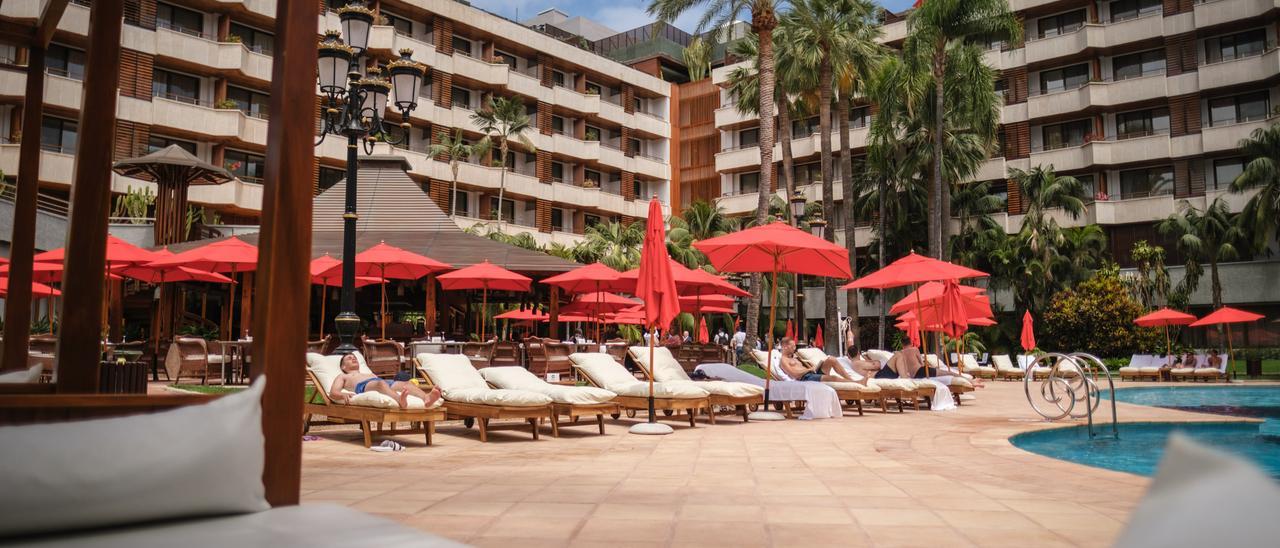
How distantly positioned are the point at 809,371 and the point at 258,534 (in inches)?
454

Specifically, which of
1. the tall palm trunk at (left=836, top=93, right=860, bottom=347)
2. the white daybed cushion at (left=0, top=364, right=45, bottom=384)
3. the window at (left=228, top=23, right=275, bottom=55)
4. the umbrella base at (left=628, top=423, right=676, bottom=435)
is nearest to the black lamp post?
the umbrella base at (left=628, top=423, right=676, bottom=435)

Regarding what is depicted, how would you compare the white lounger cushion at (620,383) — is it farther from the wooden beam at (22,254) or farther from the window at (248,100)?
the window at (248,100)

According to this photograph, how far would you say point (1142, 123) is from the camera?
117 feet

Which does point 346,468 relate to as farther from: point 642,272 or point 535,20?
point 535,20

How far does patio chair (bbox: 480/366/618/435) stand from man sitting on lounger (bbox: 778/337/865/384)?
12.9ft

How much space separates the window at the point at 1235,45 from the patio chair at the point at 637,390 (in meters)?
33.3

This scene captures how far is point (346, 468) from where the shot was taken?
645 cm

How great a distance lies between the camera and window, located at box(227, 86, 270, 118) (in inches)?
1243

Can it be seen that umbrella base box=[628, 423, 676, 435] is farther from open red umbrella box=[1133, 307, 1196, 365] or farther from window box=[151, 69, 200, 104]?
window box=[151, 69, 200, 104]

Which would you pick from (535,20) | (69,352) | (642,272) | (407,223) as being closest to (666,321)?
(642,272)

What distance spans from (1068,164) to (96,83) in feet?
128

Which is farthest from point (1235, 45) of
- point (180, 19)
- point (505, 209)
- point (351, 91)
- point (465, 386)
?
point (180, 19)

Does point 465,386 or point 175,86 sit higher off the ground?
point 175,86

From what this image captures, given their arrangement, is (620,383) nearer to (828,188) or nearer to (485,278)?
(485,278)
